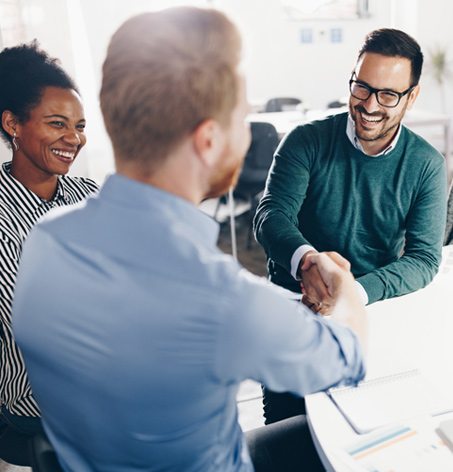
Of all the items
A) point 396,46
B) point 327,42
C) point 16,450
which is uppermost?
point 327,42

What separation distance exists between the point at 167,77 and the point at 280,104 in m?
5.19

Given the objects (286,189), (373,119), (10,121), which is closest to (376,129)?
(373,119)

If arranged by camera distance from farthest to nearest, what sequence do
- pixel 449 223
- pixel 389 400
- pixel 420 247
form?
pixel 449 223
pixel 420 247
pixel 389 400

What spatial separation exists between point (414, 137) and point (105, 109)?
4.01 ft

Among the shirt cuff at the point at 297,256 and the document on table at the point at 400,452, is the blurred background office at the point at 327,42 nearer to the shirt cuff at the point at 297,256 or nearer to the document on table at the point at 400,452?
the shirt cuff at the point at 297,256

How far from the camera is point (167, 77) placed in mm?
628

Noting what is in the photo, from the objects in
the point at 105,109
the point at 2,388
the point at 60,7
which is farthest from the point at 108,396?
the point at 60,7

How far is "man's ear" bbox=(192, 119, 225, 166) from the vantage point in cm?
66

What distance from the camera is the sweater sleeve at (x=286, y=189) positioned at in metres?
1.55

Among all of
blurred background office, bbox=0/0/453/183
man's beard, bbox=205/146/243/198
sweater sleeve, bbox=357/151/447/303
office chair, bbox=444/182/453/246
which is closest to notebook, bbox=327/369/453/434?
sweater sleeve, bbox=357/151/447/303

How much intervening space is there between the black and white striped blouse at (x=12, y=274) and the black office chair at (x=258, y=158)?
258 cm

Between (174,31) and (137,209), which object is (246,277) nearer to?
(137,209)

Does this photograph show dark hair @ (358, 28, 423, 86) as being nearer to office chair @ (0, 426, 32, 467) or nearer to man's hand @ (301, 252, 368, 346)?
man's hand @ (301, 252, 368, 346)

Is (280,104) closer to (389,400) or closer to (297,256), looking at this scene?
(297,256)
